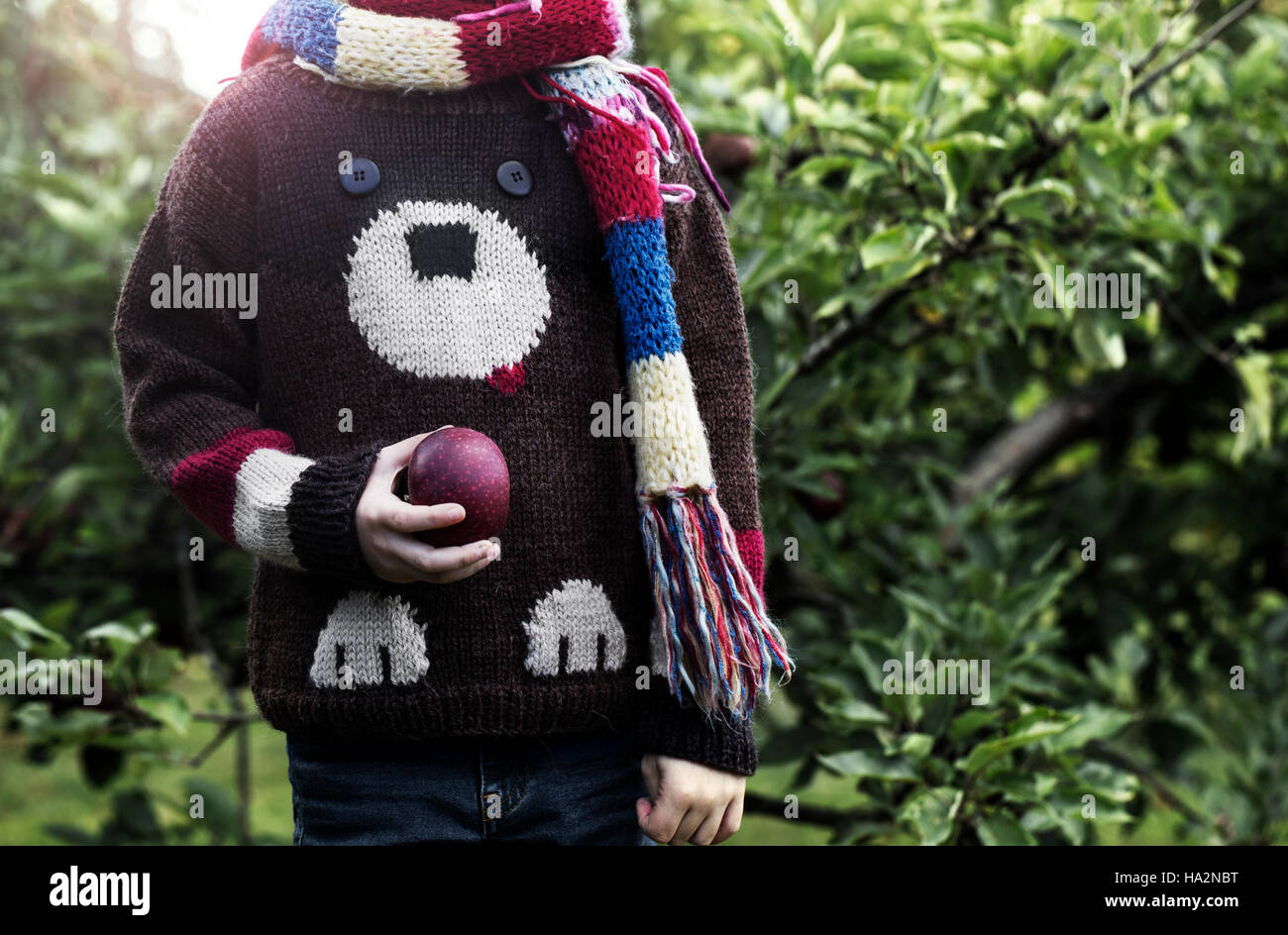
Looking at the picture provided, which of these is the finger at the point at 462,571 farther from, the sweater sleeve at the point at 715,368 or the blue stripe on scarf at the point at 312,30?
the blue stripe on scarf at the point at 312,30

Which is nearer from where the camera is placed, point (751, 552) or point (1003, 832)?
point (751, 552)

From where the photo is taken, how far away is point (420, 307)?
48.1 inches

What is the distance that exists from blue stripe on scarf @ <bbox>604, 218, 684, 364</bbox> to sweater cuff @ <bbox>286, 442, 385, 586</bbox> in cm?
31

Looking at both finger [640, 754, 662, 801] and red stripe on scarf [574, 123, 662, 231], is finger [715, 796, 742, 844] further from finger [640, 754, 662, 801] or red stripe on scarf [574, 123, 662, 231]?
red stripe on scarf [574, 123, 662, 231]

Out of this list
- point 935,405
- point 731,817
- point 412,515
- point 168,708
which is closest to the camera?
point 412,515

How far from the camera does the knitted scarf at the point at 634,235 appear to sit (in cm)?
121

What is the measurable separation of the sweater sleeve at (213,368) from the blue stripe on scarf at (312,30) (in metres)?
0.08

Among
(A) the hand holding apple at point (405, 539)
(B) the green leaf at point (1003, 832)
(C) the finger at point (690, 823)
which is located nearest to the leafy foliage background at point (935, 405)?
(B) the green leaf at point (1003, 832)

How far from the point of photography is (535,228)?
1.27 m

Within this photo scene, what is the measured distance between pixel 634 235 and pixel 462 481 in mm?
349

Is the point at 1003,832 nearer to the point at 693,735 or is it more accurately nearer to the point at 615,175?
the point at 693,735

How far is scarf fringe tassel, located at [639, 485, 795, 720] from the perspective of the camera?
121cm

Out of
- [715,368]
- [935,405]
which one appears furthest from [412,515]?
[935,405]
